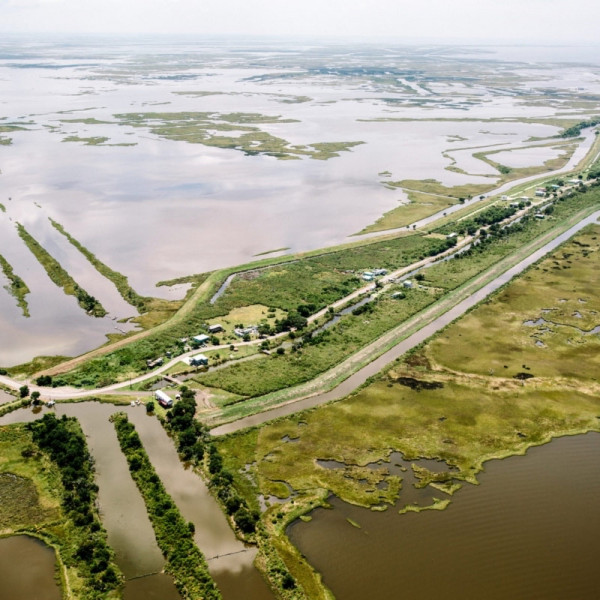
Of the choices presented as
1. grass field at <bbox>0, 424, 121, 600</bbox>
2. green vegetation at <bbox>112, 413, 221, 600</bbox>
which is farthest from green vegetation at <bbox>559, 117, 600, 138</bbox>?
grass field at <bbox>0, 424, 121, 600</bbox>

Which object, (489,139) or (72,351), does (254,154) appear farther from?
(72,351)

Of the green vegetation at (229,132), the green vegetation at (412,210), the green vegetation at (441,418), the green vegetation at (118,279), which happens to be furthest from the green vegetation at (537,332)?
the green vegetation at (229,132)

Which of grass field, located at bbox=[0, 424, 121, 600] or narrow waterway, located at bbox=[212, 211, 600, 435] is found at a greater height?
narrow waterway, located at bbox=[212, 211, 600, 435]

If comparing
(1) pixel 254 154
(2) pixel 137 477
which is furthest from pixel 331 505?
(1) pixel 254 154

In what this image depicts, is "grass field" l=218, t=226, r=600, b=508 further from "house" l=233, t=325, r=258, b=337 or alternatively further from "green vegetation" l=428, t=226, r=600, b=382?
"house" l=233, t=325, r=258, b=337

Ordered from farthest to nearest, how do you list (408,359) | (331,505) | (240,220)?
(240,220) → (408,359) → (331,505)

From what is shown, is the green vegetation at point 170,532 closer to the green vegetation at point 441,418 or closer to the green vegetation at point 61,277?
the green vegetation at point 441,418

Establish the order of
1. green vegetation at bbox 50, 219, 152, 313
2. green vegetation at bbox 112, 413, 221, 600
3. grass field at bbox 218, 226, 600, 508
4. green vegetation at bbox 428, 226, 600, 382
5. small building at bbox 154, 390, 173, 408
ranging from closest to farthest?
1. green vegetation at bbox 112, 413, 221, 600
2. grass field at bbox 218, 226, 600, 508
3. small building at bbox 154, 390, 173, 408
4. green vegetation at bbox 428, 226, 600, 382
5. green vegetation at bbox 50, 219, 152, 313
